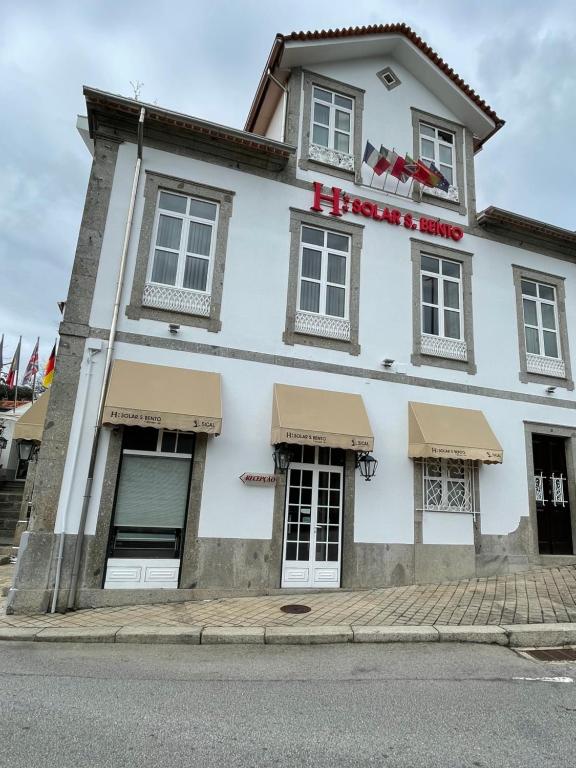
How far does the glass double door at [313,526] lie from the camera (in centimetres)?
896

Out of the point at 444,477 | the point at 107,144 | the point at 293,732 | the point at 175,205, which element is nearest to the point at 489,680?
the point at 293,732

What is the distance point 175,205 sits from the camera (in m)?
9.61

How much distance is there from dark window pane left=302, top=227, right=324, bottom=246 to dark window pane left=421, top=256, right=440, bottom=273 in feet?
8.16

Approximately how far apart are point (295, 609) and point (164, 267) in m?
6.41

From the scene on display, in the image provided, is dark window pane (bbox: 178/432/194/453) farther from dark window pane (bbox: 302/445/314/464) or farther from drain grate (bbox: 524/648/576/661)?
drain grate (bbox: 524/648/576/661)

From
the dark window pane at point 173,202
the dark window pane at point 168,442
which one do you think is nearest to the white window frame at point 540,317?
the dark window pane at point 173,202

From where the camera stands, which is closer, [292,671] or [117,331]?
[292,671]

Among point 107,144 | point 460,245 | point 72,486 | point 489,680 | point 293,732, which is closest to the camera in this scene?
point 293,732

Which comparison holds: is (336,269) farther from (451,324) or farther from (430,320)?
(451,324)

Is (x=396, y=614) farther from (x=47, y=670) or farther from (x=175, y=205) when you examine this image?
(x=175, y=205)

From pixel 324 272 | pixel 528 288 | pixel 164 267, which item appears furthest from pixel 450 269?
pixel 164 267

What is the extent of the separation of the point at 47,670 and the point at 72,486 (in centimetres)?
316

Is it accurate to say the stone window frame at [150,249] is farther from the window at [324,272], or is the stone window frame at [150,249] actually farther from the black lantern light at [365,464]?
the black lantern light at [365,464]

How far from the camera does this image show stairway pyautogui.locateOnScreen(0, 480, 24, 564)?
13195 millimetres
